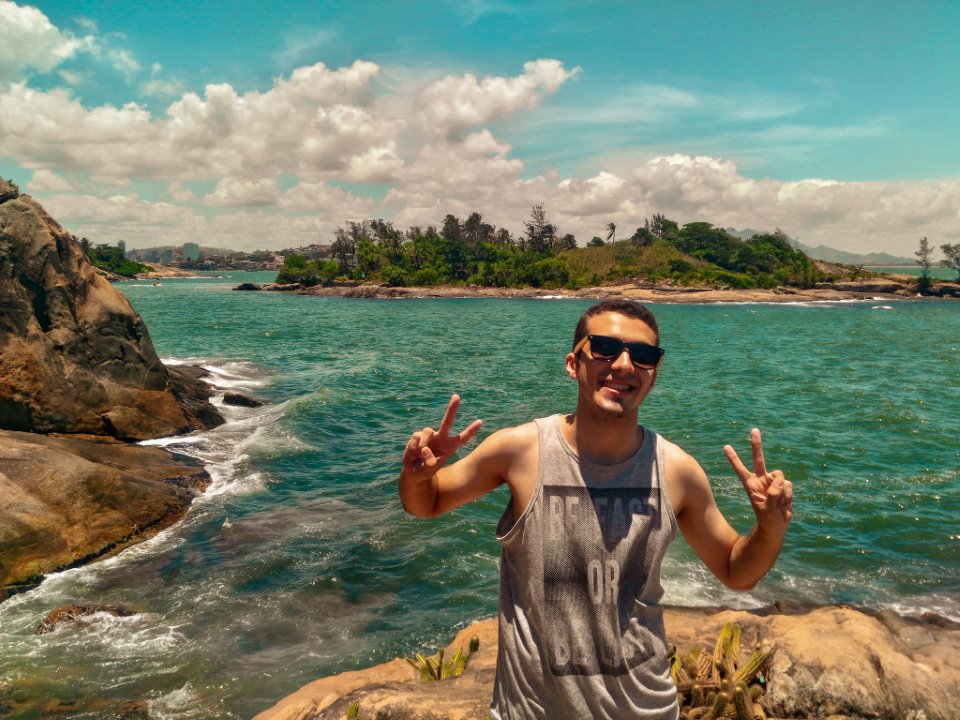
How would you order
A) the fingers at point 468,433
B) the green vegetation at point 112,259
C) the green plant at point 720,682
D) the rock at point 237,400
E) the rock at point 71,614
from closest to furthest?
the fingers at point 468,433 → the green plant at point 720,682 → the rock at point 71,614 → the rock at point 237,400 → the green vegetation at point 112,259

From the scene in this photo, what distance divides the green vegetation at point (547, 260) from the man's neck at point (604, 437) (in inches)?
4186

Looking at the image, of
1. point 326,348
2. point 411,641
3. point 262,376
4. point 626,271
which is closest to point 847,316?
point 626,271

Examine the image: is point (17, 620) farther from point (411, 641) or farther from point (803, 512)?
point (803, 512)

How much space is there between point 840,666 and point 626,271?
112457mm

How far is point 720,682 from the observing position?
495cm

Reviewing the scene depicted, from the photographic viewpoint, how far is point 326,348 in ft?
123

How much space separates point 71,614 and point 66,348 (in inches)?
311

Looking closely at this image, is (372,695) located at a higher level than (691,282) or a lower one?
lower

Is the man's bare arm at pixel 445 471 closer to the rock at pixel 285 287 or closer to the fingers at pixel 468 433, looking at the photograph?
the fingers at pixel 468 433

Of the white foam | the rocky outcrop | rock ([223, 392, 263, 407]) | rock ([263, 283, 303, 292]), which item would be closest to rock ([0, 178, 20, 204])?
rock ([223, 392, 263, 407])

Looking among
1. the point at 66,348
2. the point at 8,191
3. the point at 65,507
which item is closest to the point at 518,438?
the point at 65,507

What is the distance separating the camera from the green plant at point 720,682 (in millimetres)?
4660

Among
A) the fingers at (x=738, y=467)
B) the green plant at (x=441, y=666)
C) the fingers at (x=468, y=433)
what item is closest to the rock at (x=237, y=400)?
the green plant at (x=441, y=666)

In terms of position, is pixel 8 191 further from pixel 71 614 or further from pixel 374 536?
pixel 374 536
